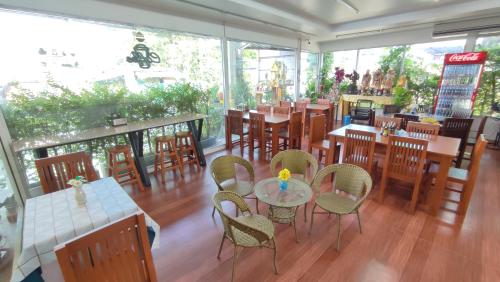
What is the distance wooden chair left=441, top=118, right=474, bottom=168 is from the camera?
363 cm

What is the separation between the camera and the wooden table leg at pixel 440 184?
2.41m

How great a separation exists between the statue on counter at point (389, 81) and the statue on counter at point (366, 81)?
467 millimetres

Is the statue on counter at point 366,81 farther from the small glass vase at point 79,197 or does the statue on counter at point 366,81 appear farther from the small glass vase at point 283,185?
the small glass vase at point 79,197

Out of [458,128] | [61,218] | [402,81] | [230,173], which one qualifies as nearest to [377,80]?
[402,81]

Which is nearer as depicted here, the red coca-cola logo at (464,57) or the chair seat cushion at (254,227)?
the chair seat cushion at (254,227)

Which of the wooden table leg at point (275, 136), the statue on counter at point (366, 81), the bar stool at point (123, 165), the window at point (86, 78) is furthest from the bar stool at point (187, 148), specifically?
the statue on counter at point (366, 81)

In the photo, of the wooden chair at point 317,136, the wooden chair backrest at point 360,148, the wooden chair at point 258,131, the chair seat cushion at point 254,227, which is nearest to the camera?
the chair seat cushion at point 254,227

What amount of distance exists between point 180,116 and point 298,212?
8.41ft

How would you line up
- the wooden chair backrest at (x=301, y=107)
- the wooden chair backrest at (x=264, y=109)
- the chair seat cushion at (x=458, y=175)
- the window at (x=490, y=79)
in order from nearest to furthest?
1. the chair seat cushion at (x=458, y=175)
2. the window at (x=490, y=79)
3. the wooden chair backrest at (x=264, y=109)
4. the wooden chair backrest at (x=301, y=107)

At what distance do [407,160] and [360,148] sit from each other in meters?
0.52

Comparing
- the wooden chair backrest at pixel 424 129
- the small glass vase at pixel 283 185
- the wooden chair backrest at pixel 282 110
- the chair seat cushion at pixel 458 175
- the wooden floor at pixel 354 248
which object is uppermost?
the wooden chair backrest at pixel 282 110

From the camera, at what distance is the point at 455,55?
5.05 m

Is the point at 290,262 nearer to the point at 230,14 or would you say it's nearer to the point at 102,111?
the point at 102,111

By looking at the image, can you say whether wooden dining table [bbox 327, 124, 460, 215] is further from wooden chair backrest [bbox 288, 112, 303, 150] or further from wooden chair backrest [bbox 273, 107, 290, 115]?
wooden chair backrest [bbox 273, 107, 290, 115]
